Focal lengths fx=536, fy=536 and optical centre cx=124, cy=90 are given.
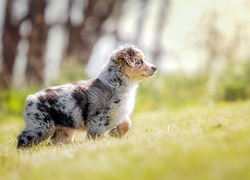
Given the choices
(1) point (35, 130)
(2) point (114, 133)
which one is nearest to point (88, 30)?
(2) point (114, 133)

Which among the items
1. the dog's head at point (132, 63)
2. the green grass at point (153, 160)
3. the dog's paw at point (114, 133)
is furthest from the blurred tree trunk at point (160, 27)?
the green grass at point (153, 160)

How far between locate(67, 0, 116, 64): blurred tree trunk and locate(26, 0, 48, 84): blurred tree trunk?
1418mm

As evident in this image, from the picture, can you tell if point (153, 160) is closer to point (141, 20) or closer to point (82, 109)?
point (82, 109)

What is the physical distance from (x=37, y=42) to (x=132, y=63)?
42.1 ft

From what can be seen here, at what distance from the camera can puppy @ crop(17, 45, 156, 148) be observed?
7.44 m

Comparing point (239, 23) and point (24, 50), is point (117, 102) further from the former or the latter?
point (24, 50)

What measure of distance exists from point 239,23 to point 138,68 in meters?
10.3

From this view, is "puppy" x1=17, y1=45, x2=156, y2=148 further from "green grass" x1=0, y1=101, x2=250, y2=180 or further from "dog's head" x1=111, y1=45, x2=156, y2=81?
"green grass" x1=0, y1=101, x2=250, y2=180

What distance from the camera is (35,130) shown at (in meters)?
7.43

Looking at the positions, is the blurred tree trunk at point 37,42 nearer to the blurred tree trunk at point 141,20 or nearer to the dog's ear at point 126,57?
the blurred tree trunk at point 141,20

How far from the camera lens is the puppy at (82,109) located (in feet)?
24.4

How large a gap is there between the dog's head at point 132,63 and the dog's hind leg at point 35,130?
1.41 m

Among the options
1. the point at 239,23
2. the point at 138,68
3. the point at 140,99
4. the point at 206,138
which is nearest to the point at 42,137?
the point at 138,68

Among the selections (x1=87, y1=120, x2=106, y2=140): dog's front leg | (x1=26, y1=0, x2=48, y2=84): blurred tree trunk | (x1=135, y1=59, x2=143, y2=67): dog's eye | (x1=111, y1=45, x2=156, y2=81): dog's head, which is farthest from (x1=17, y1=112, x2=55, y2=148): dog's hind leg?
(x1=26, y1=0, x2=48, y2=84): blurred tree trunk
